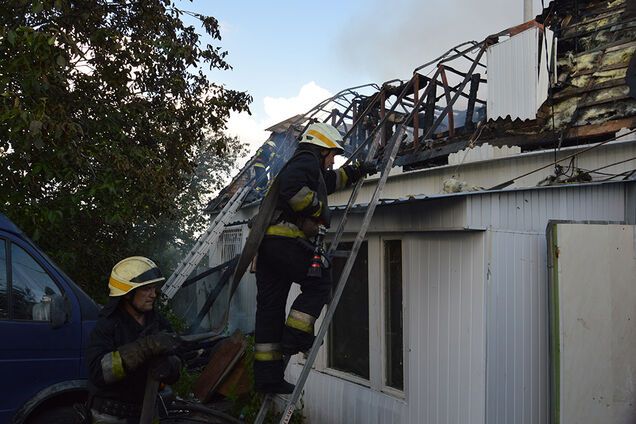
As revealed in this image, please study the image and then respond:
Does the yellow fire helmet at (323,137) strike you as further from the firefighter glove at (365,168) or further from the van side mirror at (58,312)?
the van side mirror at (58,312)

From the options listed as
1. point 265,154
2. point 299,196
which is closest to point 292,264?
point 299,196

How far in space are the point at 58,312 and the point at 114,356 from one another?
158cm

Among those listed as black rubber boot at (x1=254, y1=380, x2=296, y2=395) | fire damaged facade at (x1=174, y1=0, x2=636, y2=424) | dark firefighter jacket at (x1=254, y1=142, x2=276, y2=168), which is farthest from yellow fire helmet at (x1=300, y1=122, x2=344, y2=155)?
dark firefighter jacket at (x1=254, y1=142, x2=276, y2=168)

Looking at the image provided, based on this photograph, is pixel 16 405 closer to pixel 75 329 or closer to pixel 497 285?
pixel 75 329

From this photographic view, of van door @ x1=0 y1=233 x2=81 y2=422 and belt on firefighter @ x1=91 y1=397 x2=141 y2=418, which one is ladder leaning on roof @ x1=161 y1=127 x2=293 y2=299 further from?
belt on firefighter @ x1=91 y1=397 x2=141 y2=418

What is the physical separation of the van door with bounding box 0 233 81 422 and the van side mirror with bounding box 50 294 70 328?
0.17 feet

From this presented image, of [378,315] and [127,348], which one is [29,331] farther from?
[378,315]

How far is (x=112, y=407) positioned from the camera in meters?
3.23

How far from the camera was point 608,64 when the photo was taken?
639 cm

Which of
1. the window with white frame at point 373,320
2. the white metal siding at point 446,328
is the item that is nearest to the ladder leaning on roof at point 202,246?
the window with white frame at point 373,320

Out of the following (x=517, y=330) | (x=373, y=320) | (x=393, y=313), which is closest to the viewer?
(x=517, y=330)

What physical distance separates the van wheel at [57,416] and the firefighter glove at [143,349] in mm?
1659

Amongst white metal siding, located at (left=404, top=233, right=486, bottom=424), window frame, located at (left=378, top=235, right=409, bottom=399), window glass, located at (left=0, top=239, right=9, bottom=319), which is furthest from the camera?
window frame, located at (left=378, top=235, right=409, bottom=399)

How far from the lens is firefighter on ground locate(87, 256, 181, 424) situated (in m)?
2.96
